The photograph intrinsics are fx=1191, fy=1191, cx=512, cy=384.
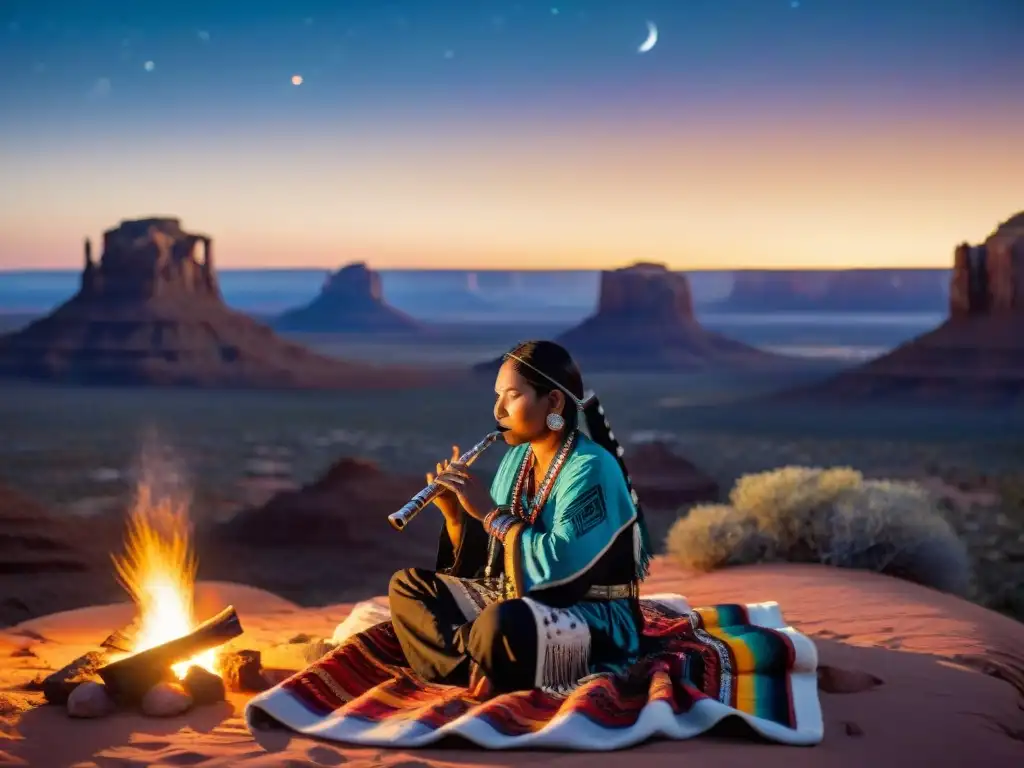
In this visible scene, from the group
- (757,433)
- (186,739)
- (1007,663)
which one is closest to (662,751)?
(186,739)

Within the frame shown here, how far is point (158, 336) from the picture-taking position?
4544 cm

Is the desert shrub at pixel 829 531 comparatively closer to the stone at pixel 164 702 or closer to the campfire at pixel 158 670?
the campfire at pixel 158 670

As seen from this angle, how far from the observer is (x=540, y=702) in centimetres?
439

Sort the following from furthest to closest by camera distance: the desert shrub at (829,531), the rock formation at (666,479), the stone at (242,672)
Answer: the rock formation at (666,479) < the desert shrub at (829,531) < the stone at (242,672)

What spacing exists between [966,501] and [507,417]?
18.5 m

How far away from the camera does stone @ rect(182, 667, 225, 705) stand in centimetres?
487

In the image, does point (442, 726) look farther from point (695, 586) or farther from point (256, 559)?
point (256, 559)

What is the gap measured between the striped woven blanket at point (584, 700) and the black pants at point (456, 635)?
0.24 feet

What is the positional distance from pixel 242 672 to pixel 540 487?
5.14 ft

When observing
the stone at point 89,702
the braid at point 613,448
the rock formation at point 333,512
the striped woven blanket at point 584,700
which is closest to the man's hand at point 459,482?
the braid at point 613,448

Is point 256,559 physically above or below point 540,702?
below

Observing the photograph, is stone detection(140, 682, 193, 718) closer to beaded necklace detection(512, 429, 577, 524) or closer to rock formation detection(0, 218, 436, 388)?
beaded necklace detection(512, 429, 577, 524)

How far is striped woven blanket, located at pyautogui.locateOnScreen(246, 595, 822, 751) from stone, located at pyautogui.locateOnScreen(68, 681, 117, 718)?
0.72 m

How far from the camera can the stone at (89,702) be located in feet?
15.4
